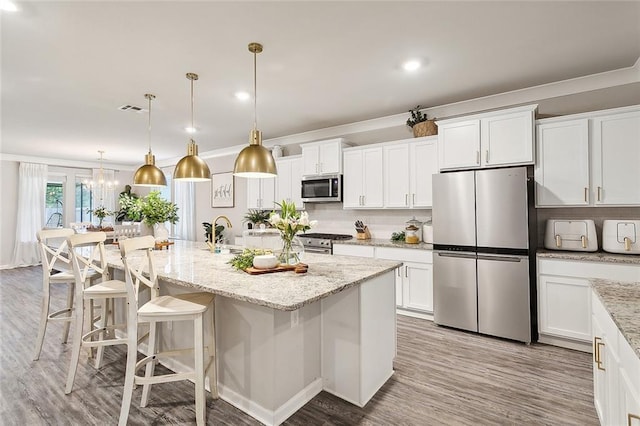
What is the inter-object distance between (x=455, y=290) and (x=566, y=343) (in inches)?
41.2

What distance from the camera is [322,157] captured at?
4762 millimetres

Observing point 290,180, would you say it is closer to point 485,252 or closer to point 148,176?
point 148,176

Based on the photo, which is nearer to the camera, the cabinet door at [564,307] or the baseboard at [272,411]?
the baseboard at [272,411]

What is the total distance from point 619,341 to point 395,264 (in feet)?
4.37

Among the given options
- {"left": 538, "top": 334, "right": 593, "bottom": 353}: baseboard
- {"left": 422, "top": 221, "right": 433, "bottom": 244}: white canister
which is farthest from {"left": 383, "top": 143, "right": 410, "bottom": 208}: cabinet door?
{"left": 538, "top": 334, "right": 593, "bottom": 353}: baseboard

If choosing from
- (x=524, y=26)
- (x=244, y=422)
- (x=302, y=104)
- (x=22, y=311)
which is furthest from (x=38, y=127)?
(x=524, y=26)

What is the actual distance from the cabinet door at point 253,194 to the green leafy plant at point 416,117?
9.22 feet

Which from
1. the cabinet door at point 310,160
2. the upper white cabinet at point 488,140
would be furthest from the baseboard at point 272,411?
the cabinet door at point 310,160

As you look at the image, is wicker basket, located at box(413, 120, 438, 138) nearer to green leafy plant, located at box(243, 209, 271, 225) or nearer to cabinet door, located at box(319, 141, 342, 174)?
cabinet door, located at box(319, 141, 342, 174)

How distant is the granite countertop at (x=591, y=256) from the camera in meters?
2.67

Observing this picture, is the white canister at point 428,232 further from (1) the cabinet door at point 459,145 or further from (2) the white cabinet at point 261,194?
(2) the white cabinet at point 261,194

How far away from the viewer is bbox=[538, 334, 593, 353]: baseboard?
114 inches

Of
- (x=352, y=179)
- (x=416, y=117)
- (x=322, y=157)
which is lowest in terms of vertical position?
(x=352, y=179)

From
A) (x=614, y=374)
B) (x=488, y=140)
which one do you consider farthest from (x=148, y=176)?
(x=614, y=374)
